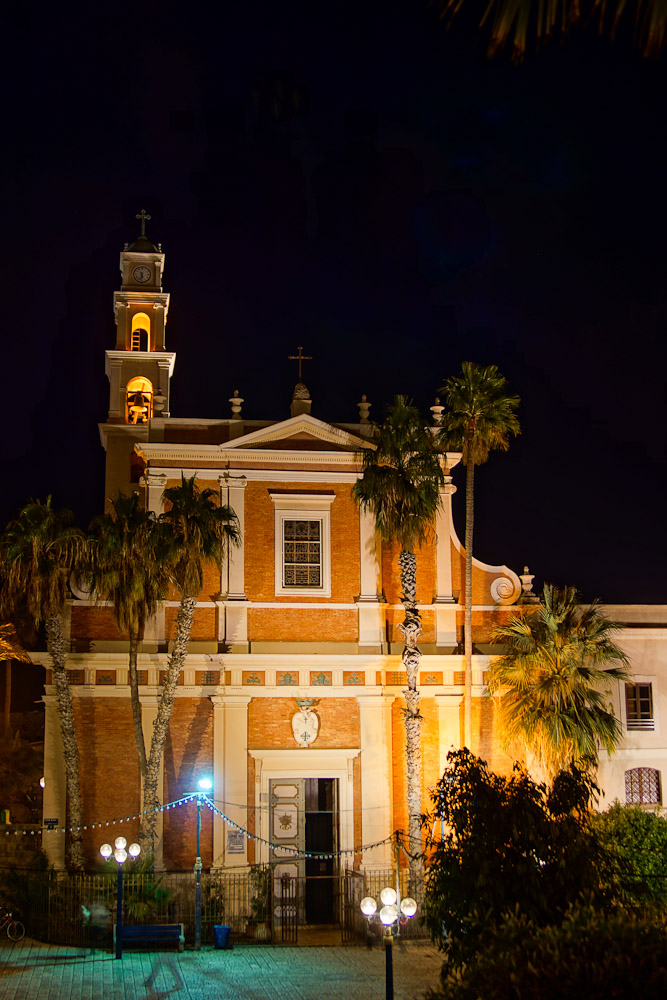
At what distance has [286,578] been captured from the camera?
30891mm

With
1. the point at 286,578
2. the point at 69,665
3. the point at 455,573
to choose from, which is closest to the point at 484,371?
the point at 455,573

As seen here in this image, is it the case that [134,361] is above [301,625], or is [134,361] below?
above

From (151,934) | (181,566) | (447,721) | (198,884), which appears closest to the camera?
(151,934)

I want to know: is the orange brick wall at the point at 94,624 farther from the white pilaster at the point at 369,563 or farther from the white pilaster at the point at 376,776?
the white pilaster at the point at 376,776

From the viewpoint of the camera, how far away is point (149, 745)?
28.9 metres

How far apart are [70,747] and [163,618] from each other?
4.15m

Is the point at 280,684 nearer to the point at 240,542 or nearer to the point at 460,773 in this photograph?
the point at 240,542

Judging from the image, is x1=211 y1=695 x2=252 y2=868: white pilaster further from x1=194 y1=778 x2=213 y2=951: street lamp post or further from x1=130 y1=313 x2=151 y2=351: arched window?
x1=130 y1=313 x2=151 y2=351: arched window

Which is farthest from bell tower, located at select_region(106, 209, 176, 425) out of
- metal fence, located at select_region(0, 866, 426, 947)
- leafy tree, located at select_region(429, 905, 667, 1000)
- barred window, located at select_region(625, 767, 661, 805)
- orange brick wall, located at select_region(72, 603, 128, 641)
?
leafy tree, located at select_region(429, 905, 667, 1000)

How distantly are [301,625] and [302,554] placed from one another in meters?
1.97

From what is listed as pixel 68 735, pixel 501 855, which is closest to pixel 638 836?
pixel 501 855

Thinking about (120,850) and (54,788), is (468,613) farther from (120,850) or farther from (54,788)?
(54,788)

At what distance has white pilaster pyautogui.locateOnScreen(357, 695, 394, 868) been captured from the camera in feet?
96.2

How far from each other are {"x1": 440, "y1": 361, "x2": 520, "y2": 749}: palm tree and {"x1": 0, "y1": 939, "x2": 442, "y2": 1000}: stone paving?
7436mm
